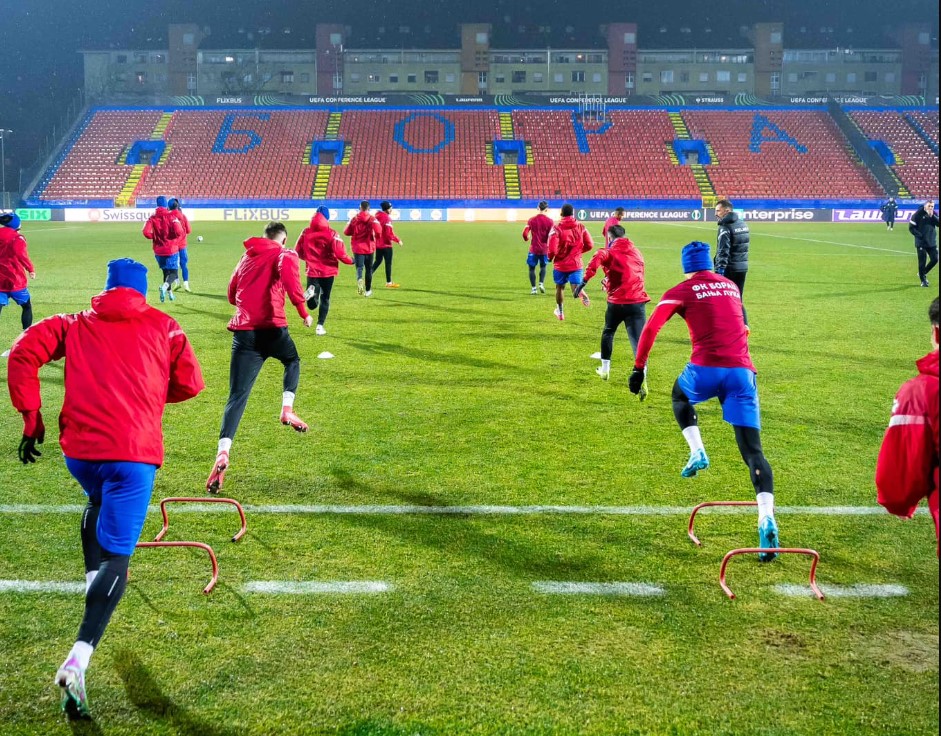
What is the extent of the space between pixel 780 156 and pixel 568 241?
54.2 meters

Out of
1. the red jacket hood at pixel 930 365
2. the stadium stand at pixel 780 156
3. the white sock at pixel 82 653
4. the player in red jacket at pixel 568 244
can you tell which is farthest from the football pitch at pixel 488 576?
the stadium stand at pixel 780 156

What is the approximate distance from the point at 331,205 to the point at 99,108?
27.3 meters

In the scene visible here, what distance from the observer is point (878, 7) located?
256 feet

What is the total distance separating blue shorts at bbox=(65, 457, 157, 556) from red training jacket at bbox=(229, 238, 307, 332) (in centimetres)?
390

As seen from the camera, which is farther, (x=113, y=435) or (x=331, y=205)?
(x=331, y=205)

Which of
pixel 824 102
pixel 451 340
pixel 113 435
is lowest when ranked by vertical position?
pixel 451 340

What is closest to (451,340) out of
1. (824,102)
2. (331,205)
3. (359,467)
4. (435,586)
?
(359,467)

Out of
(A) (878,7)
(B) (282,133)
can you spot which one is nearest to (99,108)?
(B) (282,133)

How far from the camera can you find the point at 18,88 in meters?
71.6

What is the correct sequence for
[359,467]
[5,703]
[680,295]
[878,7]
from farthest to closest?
1. [878,7]
2. [359,467]
3. [680,295]
4. [5,703]

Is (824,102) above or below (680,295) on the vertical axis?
above

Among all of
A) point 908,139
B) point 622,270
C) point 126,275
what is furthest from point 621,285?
point 908,139

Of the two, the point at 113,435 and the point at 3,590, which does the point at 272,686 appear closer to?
the point at 113,435

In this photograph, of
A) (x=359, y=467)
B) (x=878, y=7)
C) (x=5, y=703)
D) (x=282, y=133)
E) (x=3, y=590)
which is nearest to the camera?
(x=5, y=703)
